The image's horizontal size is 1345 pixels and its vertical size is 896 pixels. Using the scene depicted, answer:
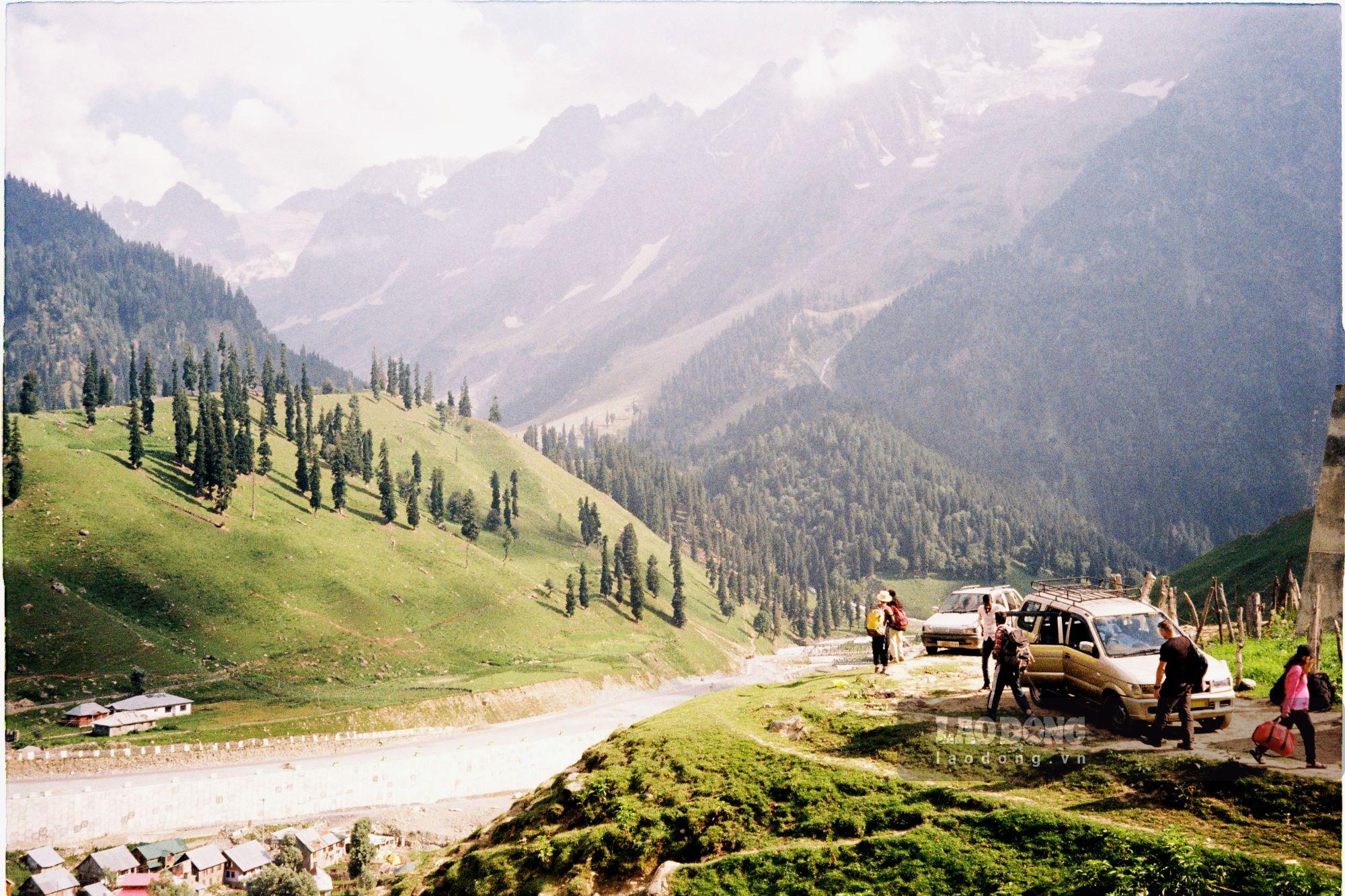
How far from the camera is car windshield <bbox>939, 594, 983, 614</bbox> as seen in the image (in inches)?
1469

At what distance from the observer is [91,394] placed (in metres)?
132

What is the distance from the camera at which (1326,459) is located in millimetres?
30594

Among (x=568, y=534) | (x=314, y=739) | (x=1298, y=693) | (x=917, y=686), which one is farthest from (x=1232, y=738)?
(x=568, y=534)

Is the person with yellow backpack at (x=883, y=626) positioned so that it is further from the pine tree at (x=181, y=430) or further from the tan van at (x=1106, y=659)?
the pine tree at (x=181, y=430)

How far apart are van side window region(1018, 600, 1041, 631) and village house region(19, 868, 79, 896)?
68.4 metres

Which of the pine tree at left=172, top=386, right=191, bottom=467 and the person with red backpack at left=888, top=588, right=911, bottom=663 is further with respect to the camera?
the pine tree at left=172, top=386, right=191, bottom=467

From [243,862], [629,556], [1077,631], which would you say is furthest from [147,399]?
[1077,631]

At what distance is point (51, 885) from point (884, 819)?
65.6 m

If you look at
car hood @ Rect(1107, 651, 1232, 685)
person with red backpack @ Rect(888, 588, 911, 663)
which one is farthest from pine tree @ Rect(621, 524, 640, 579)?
car hood @ Rect(1107, 651, 1232, 685)

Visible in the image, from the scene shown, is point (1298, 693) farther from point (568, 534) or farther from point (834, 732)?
point (568, 534)

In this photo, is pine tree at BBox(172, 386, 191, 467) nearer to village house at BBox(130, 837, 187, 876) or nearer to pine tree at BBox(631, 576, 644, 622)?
village house at BBox(130, 837, 187, 876)

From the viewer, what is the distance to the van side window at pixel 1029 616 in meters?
26.8

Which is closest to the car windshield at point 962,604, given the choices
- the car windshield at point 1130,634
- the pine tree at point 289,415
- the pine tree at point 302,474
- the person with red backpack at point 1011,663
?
the person with red backpack at point 1011,663

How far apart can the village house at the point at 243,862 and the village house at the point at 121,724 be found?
20.6 metres
